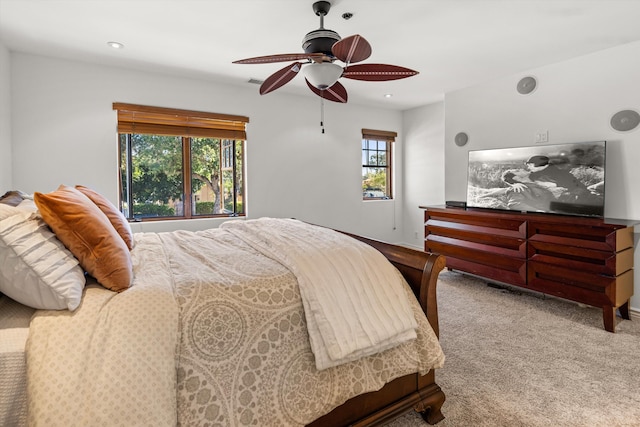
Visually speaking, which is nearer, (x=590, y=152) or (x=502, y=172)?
(x=590, y=152)

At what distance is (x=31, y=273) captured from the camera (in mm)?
1200

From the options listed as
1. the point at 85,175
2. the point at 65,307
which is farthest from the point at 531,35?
the point at 85,175

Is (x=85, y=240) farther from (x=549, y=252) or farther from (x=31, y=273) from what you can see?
(x=549, y=252)

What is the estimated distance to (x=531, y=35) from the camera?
2.97 meters

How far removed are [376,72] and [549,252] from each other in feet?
7.66

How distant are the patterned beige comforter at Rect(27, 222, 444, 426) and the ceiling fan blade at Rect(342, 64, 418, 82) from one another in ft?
5.21

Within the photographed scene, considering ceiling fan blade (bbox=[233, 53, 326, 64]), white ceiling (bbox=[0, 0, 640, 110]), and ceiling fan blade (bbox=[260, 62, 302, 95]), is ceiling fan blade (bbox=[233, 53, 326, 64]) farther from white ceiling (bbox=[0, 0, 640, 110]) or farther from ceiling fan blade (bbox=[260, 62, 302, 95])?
white ceiling (bbox=[0, 0, 640, 110])

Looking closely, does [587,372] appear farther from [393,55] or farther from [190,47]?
[190,47]

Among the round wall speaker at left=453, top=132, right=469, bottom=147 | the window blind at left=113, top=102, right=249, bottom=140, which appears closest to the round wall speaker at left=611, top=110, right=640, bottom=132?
the round wall speaker at left=453, top=132, right=469, bottom=147

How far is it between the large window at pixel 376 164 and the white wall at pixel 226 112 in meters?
0.16

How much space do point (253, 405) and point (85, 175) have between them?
137 inches

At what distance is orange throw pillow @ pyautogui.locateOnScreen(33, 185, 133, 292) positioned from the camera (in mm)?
1361

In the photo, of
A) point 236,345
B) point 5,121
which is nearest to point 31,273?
point 236,345

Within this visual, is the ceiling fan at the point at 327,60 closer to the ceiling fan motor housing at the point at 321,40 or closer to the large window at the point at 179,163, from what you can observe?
the ceiling fan motor housing at the point at 321,40
